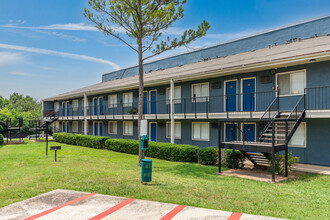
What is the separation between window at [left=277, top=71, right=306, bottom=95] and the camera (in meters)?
13.6

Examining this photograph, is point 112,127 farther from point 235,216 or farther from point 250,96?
point 235,216

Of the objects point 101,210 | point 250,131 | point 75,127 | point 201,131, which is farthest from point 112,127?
point 101,210

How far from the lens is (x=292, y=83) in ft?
45.7

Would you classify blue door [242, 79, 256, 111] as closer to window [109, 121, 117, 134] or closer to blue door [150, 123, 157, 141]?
blue door [150, 123, 157, 141]

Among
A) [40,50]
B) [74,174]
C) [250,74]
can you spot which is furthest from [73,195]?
[40,50]

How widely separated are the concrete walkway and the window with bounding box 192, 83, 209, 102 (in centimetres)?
1208

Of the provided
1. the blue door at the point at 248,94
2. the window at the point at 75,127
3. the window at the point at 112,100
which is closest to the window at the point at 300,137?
the blue door at the point at 248,94

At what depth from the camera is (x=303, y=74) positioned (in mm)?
13555

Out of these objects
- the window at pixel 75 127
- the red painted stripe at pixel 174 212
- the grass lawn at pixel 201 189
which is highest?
the window at pixel 75 127

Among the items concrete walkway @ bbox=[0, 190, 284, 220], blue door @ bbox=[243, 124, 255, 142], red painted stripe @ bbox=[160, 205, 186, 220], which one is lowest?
concrete walkway @ bbox=[0, 190, 284, 220]

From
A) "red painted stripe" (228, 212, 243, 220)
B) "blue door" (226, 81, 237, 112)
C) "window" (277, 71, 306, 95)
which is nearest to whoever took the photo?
"red painted stripe" (228, 212, 243, 220)

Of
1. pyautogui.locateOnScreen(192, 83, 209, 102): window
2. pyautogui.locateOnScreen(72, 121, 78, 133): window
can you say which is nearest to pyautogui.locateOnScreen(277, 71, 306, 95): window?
pyautogui.locateOnScreen(192, 83, 209, 102): window

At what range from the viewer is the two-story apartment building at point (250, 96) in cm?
1287

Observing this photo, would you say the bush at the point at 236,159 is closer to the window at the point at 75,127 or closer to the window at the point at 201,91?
the window at the point at 201,91
